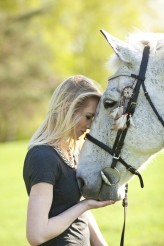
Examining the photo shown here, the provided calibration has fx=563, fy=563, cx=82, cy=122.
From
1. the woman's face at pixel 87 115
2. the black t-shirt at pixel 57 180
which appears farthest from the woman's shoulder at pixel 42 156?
the woman's face at pixel 87 115

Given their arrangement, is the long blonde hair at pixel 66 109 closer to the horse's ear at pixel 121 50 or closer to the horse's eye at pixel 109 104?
the horse's eye at pixel 109 104

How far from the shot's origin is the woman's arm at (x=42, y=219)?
355 cm

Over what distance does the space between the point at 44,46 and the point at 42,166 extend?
40164mm

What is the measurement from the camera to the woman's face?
3863 mm

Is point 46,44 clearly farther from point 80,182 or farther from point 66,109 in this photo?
point 80,182

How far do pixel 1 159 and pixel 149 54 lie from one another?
20548mm

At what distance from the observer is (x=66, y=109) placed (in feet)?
12.6

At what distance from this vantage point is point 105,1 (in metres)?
47.7

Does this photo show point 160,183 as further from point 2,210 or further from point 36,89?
point 36,89

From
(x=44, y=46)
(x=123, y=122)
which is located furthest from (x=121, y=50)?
(x=44, y=46)

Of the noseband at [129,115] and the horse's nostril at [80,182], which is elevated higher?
the noseband at [129,115]

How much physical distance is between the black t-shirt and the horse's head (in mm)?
103

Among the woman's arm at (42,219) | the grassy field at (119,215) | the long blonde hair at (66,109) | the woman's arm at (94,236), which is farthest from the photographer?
the grassy field at (119,215)

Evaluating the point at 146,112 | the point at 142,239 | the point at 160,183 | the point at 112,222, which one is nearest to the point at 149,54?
the point at 146,112
